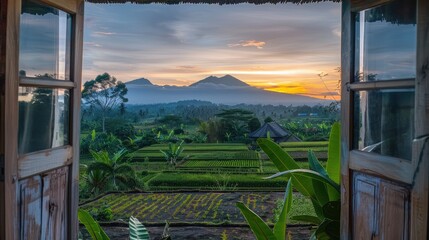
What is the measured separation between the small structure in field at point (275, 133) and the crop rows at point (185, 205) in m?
4.77

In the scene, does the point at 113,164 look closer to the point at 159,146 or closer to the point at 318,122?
the point at 159,146

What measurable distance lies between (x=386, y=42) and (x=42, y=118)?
58.2 inches

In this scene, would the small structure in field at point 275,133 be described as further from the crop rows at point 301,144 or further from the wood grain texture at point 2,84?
the wood grain texture at point 2,84

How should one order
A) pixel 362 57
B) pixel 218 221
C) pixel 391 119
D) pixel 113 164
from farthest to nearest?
1. pixel 113 164
2. pixel 218 221
3. pixel 362 57
4. pixel 391 119

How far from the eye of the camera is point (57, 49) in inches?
74.2

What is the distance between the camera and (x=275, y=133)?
47.0ft

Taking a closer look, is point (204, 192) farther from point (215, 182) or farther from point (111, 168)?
point (111, 168)

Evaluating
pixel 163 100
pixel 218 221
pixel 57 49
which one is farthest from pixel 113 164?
pixel 57 49

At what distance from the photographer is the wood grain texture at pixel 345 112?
74.6 inches

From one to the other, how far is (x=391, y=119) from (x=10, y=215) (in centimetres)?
148

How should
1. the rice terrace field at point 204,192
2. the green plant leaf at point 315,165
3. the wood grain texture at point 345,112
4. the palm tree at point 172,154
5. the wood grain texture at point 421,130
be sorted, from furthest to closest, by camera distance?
the palm tree at point 172,154, the rice terrace field at point 204,192, the green plant leaf at point 315,165, the wood grain texture at point 345,112, the wood grain texture at point 421,130

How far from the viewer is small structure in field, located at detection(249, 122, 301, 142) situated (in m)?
14.2

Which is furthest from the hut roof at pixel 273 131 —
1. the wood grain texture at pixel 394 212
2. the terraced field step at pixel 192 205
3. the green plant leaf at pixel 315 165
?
the wood grain texture at pixel 394 212

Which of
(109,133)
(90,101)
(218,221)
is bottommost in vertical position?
(218,221)
